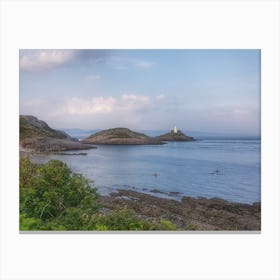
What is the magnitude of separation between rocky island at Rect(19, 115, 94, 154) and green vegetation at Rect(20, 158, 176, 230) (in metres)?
0.15

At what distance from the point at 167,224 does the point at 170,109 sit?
1.14 metres

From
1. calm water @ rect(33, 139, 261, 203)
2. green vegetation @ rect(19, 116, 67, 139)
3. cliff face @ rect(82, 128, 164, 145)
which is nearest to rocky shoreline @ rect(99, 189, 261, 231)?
calm water @ rect(33, 139, 261, 203)

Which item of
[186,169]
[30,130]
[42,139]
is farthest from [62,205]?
[186,169]

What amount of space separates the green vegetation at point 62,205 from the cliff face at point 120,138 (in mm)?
427

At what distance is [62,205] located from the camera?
486 cm

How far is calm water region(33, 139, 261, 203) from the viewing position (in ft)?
15.6

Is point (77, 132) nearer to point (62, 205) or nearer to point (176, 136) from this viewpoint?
point (62, 205)

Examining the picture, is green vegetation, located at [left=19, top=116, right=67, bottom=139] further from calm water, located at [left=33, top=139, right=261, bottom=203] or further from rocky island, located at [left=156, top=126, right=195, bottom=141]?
rocky island, located at [left=156, top=126, right=195, bottom=141]
